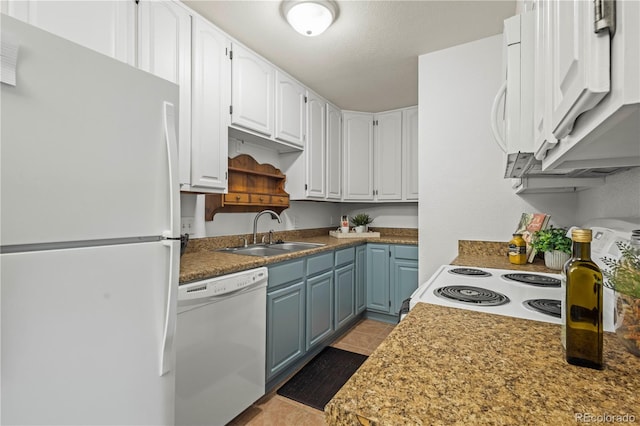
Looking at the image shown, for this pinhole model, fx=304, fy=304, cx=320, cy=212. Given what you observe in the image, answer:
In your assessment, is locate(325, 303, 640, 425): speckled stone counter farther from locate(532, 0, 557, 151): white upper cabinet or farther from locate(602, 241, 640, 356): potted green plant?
locate(532, 0, 557, 151): white upper cabinet

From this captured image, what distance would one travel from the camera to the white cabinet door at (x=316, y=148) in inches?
120

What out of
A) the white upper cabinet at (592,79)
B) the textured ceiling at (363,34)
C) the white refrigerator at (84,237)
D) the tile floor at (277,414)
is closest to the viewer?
the white upper cabinet at (592,79)

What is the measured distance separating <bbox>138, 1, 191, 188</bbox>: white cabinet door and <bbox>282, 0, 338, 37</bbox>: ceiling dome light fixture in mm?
633

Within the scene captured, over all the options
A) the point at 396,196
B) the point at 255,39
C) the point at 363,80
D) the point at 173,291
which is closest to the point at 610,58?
the point at 173,291

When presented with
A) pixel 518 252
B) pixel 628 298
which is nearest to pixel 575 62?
pixel 628 298

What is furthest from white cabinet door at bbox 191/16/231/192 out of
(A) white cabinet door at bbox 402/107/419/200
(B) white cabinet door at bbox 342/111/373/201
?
(A) white cabinet door at bbox 402/107/419/200

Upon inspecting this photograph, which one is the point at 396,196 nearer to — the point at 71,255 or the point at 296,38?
the point at 296,38

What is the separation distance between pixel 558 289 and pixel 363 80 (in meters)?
2.33

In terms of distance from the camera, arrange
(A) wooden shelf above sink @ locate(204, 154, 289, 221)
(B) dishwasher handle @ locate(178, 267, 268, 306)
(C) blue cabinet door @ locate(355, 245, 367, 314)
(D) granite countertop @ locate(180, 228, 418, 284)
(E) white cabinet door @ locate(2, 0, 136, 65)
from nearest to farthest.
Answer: (E) white cabinet door @ locate(2, 0, 136, 65), (B) dishwasher handle @ locate(178, 267, 268, 306), (D) granite countertop @ locate(180, 228, 418, 284), (A) wooden shelf above sink @ locate(204, 154, 289, 221), (C) blue cabinet door @ locate(355, 245, 367, 314)

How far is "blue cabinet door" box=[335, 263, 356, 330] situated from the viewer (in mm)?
2824

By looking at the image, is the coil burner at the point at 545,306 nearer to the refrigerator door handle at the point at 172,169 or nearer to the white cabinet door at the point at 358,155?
the refrigerator door handle at the point at 172,169

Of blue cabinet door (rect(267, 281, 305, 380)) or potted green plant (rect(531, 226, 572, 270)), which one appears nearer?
potted green plant (rect(531, 226, 572, 270))

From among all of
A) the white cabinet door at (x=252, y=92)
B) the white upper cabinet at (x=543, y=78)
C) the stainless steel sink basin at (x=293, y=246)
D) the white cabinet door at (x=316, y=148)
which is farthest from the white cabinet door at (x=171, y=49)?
the white upper cabinet at (x=543, y=78)

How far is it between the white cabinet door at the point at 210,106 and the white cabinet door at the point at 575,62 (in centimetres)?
183
